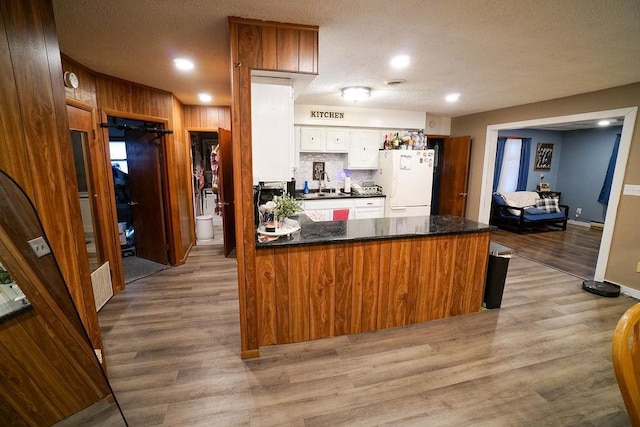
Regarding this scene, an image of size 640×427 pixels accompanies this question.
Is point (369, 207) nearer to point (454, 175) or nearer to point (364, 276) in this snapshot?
point (454, 175)

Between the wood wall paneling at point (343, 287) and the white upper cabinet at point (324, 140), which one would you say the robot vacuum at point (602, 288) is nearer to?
the wood wall paneling at point (343, 287)

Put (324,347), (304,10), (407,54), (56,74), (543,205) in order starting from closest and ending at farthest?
1. (56,74)
2. (304,10)
3. (324,347)
4. (407,54)
5. (543,205)

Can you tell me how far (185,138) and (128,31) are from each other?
2774mm

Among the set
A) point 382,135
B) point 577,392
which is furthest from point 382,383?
point 382,135

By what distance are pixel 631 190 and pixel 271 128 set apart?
4.15 metres

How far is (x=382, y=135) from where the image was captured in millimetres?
5211

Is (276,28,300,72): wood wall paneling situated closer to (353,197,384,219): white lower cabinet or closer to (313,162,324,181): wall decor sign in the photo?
(353,197,384,219): white lower cabinet

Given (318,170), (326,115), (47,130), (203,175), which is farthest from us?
(203,175)

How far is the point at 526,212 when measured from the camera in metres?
6.11

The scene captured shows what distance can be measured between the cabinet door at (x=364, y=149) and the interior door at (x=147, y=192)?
3139mm

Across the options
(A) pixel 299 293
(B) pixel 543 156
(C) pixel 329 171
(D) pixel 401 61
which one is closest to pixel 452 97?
(D) pixel 401 61

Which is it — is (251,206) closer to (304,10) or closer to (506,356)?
(304,10)

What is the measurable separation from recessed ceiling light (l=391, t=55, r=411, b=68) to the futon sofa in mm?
4944

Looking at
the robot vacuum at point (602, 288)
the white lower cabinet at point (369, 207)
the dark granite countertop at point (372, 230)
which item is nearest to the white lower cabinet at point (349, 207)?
the white lower cabinet at point (369, 207)
